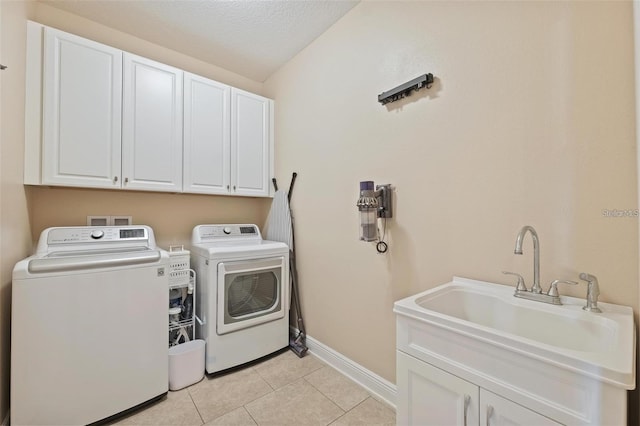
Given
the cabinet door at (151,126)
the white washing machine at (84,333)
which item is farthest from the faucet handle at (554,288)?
the cabinet door at (151,126)

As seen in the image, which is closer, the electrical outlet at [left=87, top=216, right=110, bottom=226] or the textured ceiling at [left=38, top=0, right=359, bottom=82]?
the textured ceiling at [left=38, top=0, right=359, bottom=82]

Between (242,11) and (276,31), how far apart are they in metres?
0.32

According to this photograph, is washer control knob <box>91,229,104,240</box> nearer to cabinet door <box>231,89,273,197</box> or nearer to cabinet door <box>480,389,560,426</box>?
cabinet door <box>231,89,273,197</box>

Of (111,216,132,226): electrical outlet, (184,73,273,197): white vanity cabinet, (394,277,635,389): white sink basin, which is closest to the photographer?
(394,277,635,389): white sink basin

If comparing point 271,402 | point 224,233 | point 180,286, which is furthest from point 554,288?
point 224,233

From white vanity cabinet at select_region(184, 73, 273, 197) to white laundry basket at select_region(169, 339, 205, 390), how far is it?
4.18 ft

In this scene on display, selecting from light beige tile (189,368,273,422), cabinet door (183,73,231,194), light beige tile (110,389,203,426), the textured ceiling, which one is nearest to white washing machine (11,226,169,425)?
light beige tile (110,389,203,426)

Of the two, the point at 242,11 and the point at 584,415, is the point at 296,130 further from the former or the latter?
the point at 584,415

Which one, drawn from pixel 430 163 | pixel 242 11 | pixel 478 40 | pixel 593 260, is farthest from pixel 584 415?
pixel 242 11

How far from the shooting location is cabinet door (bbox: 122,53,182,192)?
2084mm

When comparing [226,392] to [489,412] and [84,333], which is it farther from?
[489,412]

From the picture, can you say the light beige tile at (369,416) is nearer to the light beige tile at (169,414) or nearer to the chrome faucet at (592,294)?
the light beige tile at (169,414)

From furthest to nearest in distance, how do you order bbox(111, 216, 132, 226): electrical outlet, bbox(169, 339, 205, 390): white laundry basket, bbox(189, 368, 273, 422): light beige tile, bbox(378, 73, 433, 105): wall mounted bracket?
1. bbox(111, 216, 132, 226): electrical outlet
2. bbox(169, 339, 205, 390): white laundry basket
3. bbox(189, 368, 273, 422): light beige tile
4. bbox(378, 73, 433, 105): wall mounted bracket

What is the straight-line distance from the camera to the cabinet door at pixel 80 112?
5.89 feet
